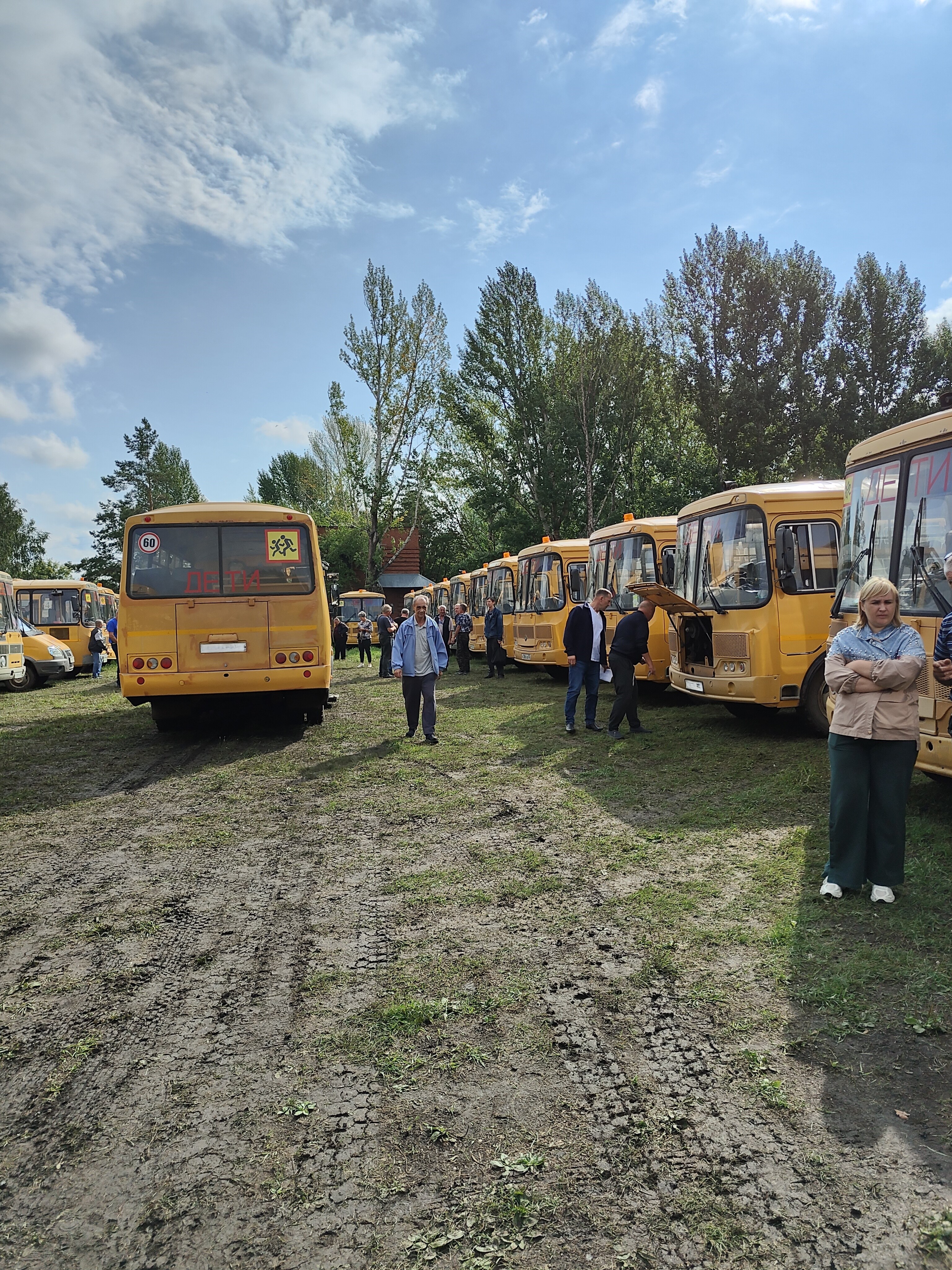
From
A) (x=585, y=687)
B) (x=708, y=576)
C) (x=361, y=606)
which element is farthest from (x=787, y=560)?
(x=361, y=606)

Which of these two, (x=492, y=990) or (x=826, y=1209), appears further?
(x=492, y=990)

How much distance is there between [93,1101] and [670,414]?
36.6 m

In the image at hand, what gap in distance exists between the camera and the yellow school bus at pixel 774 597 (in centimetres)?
954

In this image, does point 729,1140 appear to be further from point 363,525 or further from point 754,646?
point 363,525

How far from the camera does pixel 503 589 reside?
22469mm

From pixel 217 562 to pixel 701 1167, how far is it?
31.0 feet

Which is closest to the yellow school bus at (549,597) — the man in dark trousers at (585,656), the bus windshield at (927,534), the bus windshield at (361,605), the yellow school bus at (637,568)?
the yellow school bus at (637,568)

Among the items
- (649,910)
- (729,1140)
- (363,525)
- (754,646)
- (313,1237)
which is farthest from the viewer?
(363,525)

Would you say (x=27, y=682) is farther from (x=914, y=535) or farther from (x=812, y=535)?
(x=914, y=535)

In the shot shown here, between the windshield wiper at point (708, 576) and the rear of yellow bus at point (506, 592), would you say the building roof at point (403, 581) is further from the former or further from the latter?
the windshield wiper at point (708, 576)

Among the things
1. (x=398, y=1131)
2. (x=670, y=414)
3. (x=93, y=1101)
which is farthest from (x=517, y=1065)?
(x=670, y=414)

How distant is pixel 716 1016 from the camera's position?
3598 mm

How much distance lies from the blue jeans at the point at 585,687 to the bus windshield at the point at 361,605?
26508 mm

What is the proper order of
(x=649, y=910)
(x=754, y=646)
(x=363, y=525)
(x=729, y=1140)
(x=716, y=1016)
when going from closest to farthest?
(x=729, y=1140)
(x=716, y=1016)
(x=649, y=910)
(x=754, y=646)
(x=363, y=525)
